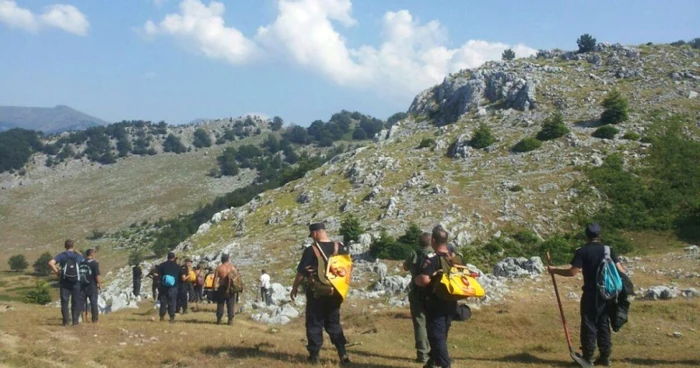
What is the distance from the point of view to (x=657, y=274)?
23.2 meters

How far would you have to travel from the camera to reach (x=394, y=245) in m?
33.5

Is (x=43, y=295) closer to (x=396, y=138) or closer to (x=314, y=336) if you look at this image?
(x=396, y=138)

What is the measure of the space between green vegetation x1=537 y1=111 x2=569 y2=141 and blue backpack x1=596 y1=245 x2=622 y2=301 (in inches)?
1571

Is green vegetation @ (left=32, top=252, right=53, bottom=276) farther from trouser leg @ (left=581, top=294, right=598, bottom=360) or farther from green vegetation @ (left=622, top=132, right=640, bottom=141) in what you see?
trouser leg @ (left=581, top=294, right=598, bottom=360)

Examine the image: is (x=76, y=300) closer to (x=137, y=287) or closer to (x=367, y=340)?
(x=367, y=340)

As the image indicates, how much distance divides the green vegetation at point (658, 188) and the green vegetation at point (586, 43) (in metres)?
30.8

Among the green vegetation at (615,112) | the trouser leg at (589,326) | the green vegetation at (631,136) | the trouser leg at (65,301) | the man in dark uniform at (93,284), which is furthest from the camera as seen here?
the green vegetation at (615,112)

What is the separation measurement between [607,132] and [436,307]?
141ft

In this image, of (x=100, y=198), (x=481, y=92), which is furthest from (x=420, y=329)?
(x=100, y=198)

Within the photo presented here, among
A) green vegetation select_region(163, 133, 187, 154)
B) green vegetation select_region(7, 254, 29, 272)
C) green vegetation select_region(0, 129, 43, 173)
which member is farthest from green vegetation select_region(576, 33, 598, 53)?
green vegetation select_region(0, 129, 43, 173)

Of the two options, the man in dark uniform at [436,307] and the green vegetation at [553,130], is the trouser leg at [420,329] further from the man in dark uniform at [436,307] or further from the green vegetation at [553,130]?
the green vegetation at [553,130]

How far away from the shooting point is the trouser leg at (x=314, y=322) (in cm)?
911

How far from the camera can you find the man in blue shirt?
14.1m

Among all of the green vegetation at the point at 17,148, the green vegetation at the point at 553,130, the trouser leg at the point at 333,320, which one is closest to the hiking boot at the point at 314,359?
the trouser leg at the point at 333,320
